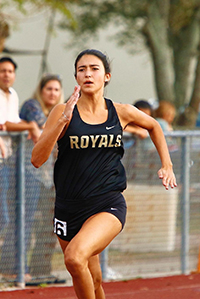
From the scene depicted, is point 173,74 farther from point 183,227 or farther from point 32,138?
point 32,138

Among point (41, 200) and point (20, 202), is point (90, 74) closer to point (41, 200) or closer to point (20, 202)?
point (20, 202)

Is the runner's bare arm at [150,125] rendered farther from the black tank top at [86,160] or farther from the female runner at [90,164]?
the black tank top at [86,160]

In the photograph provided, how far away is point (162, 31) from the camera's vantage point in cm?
1720

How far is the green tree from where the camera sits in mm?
17281

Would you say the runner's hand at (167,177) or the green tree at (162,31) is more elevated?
the green tree at (162,31)

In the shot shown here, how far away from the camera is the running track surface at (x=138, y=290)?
6.60 meters

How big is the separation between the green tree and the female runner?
12718 mm

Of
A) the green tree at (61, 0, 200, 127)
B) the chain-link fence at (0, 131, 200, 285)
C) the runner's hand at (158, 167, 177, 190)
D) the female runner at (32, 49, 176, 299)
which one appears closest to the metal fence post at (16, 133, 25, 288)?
the chain-link fence at (0, 131, 200, 285)

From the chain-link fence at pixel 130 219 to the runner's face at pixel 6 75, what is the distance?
71cm

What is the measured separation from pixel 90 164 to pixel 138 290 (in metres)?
2.91

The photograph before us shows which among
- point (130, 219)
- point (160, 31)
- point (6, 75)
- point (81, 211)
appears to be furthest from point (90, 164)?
point (160, 31)

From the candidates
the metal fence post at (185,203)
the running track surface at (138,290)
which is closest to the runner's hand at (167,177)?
the running track surface at (138,290)

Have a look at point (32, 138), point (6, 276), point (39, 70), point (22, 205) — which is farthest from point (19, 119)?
point (39, 70)

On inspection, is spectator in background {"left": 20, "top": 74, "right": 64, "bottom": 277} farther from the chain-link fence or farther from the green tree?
the green tree
